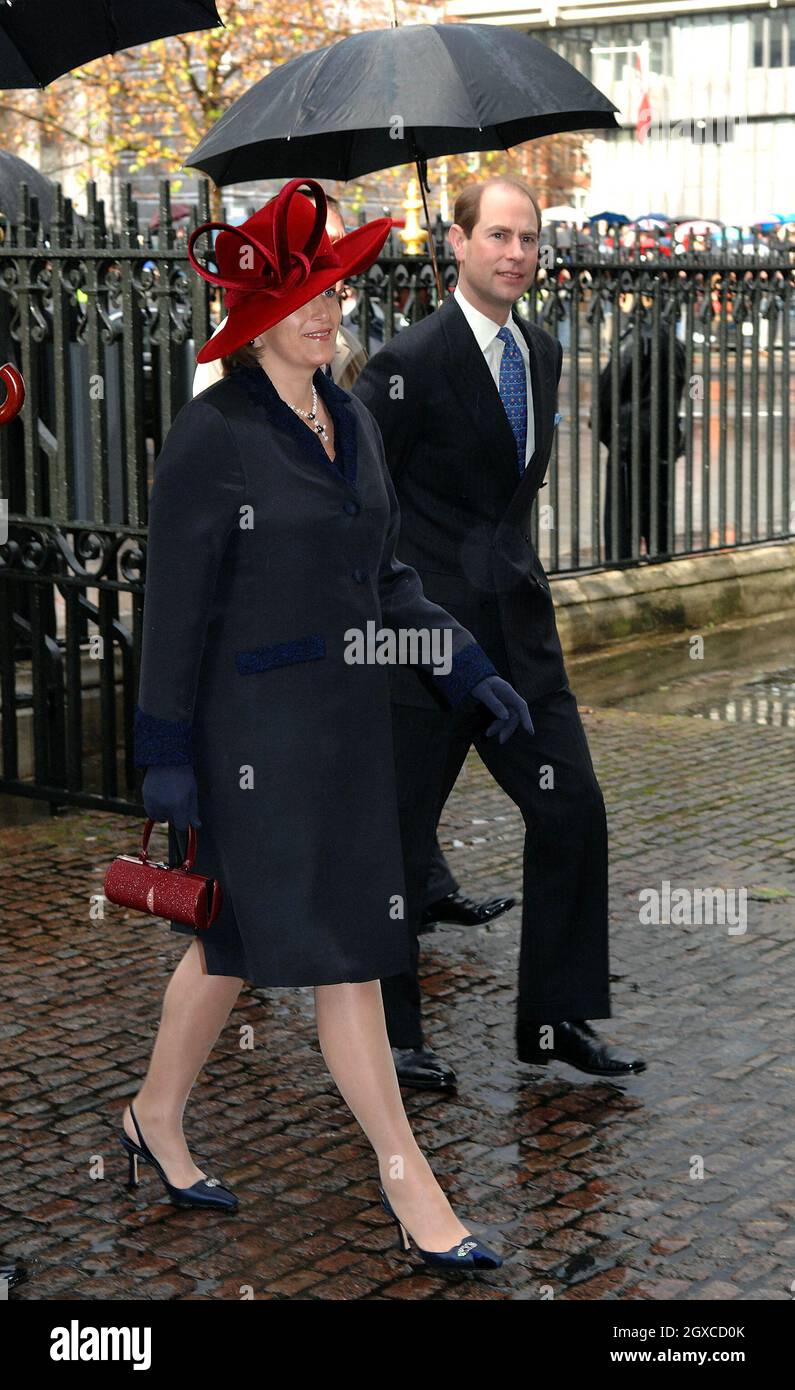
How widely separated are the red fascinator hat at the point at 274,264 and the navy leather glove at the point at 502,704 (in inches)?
32.0

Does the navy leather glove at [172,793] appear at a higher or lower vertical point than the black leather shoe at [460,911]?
higher

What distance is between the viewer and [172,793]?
3.66m

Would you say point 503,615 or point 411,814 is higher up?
point 503,615

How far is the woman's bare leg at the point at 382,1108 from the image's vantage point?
12.3 ft

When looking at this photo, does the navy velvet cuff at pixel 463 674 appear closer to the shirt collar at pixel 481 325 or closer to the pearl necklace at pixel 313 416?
the pearl necklace at pixel 313 416

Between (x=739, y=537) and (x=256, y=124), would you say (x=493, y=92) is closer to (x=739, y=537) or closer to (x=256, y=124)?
(x=256, y=124)

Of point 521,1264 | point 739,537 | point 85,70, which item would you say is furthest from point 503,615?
point 85,70

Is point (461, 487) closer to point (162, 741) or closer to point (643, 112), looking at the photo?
point (162, 741)

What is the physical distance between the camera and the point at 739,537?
39.7 feet

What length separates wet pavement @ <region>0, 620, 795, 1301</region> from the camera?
384 centimetres

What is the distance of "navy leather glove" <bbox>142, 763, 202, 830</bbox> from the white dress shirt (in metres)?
1.46

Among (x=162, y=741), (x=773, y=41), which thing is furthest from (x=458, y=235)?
(x=773, y=41)

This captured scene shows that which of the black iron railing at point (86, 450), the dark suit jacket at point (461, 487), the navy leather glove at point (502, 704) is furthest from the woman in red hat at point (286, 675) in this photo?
the black iron railing at point (86, 450)

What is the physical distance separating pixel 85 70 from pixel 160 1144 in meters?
26.0
